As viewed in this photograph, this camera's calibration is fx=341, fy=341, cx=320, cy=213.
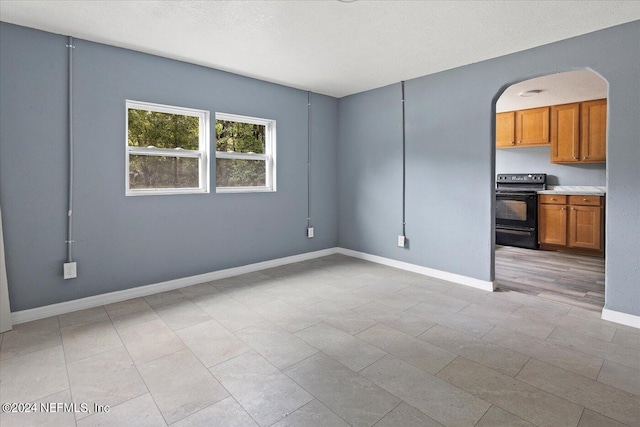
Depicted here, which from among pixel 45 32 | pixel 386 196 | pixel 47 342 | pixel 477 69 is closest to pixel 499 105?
pixel 477 69

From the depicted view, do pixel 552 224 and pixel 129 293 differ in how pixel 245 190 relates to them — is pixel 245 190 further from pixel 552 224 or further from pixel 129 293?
pixel 552 224

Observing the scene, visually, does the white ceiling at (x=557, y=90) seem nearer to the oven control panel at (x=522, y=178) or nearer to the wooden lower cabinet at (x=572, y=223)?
the oven control panel at (x=522, y=178)

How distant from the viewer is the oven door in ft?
18.5

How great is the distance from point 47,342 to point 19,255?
0.85 m

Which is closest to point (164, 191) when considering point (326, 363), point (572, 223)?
point (326, 363)

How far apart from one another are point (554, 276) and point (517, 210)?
195cm

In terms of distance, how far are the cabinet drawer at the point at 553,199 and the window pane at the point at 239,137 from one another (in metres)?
4.60

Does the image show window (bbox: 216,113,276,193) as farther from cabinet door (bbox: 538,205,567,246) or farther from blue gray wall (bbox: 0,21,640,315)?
cabinet door (bbox: 538,205,567,246)

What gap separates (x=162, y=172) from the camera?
3.61 metres

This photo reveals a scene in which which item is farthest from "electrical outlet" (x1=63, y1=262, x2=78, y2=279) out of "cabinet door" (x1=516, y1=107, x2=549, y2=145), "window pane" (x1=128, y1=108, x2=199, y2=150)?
"cabinet door" (x1=516, y1=107, x2=549, y2=145)

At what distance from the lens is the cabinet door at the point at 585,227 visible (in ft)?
16.6

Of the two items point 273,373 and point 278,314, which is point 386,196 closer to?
point 278,314

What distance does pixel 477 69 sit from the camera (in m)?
3.63

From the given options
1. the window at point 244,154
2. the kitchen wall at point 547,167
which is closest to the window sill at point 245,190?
the window at point 244,154
